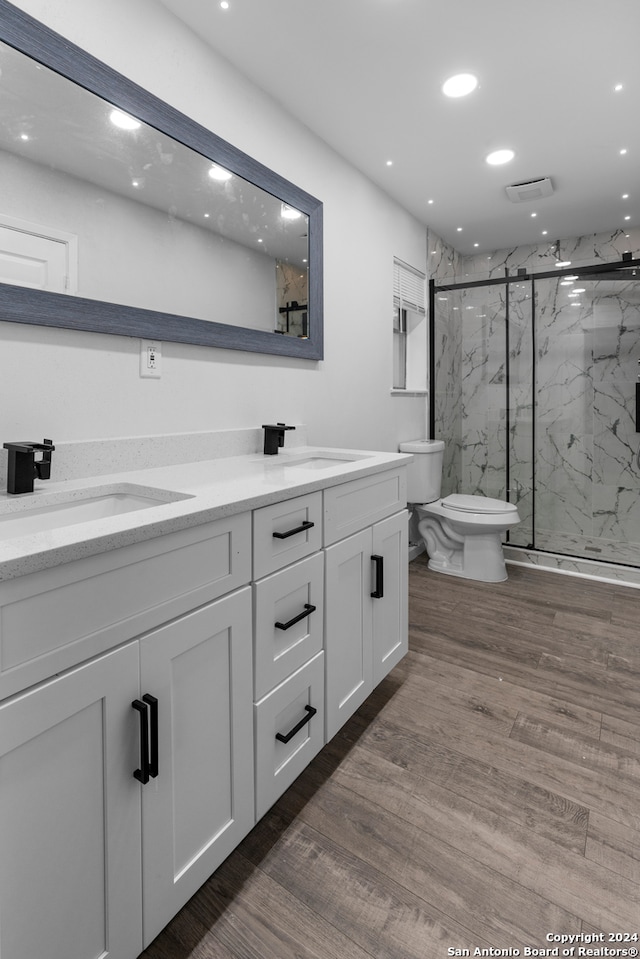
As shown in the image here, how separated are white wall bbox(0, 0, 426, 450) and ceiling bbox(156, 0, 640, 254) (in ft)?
0.42

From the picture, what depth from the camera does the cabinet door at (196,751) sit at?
0.91 meters

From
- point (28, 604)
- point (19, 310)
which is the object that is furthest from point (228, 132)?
point (28, 604)

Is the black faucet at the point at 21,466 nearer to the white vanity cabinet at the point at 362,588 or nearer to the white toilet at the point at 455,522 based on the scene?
the white vanity cabinet at the point at 362,588

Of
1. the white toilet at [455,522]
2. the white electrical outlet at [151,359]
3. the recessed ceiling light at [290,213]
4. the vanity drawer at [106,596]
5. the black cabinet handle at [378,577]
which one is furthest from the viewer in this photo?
the white toilet at [455,522]

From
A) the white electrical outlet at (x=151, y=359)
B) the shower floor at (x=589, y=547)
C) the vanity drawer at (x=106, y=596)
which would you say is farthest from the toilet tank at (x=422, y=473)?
the vanity drawer at (x=106, y=596)

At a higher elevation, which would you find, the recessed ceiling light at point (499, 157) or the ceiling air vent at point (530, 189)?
the ceiling air vent at point (530, 189)

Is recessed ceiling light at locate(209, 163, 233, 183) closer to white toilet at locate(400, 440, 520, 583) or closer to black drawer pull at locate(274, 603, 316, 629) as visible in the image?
black drawer pull at locate(274, 603, 316, 629)

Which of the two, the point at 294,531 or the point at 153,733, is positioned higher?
the point at 294,531

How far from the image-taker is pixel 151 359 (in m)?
1.59

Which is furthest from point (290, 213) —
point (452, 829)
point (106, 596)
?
point (452, 829)

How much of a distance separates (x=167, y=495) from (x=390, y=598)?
0.98 metres

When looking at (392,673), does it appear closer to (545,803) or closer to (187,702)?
(545,803)

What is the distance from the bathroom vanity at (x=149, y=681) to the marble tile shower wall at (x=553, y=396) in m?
2.45

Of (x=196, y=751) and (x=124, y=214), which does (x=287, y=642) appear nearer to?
(x=196, y=751)
